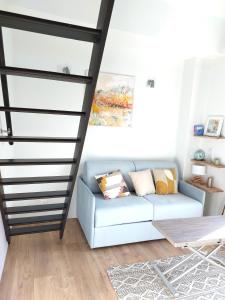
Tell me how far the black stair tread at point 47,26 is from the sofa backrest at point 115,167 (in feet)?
6.26

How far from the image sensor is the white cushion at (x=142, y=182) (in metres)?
3.01

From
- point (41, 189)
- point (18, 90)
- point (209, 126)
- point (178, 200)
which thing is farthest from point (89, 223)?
point (209, 126)

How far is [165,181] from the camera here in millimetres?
3145

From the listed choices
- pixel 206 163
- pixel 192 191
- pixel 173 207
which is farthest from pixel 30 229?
pixel 206 163

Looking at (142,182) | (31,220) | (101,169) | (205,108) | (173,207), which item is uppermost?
(205,108)

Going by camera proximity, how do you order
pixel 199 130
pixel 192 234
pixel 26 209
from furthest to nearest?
pixel 199 130 < pixel 26 209 < pixel 192 234

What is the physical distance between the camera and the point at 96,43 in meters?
1.32

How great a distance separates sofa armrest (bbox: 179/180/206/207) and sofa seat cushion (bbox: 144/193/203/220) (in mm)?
71

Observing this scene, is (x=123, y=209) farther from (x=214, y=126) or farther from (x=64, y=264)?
(x=214, y=126)

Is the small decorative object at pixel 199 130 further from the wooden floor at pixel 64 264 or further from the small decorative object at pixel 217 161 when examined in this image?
the wooden floor at pixel 64 264

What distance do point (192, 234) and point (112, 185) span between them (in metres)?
1.18

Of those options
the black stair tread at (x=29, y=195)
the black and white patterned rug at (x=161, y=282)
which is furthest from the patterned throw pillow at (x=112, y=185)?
the black and white patterned rug at (x=161, y=282)

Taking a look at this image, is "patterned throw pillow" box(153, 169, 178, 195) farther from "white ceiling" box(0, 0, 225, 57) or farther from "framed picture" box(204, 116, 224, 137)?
"white ceiling" box(0, 0, 225, 57)

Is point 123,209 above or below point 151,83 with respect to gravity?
below
